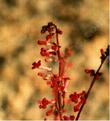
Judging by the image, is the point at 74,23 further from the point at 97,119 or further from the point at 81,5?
the point at 97,119

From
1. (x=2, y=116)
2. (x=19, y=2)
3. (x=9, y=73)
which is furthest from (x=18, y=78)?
(x=19, y=2)

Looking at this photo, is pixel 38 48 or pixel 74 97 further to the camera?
pixel 38 48

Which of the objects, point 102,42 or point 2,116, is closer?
point 2,116

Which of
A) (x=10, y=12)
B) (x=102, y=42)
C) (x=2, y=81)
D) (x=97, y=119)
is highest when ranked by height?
(x=10, y=12)

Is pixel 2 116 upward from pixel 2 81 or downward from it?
downward

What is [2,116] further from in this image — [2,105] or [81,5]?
[81,5]

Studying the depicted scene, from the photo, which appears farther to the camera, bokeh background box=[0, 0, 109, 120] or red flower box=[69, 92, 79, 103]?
bokeh background box=[0, 0, 109, 120]

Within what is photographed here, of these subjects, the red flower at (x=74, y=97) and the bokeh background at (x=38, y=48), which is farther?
the bokeh background at (x=38, y=48)
